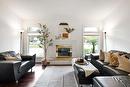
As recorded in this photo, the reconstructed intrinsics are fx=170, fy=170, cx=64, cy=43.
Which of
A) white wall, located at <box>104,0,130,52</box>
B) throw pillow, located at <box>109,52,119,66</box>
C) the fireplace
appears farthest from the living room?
throw pillow, located at <box>109,52,119,66</box>

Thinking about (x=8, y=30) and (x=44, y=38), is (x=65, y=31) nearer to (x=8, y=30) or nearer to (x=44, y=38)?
(x=44, y=38)

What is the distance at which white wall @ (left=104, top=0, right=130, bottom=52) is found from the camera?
5575 millimetres

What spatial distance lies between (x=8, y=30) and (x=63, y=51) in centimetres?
300

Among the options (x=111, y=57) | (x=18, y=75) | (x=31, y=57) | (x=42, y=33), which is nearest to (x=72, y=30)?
(x=42, y=33)

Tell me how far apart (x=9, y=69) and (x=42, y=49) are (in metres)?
4.27

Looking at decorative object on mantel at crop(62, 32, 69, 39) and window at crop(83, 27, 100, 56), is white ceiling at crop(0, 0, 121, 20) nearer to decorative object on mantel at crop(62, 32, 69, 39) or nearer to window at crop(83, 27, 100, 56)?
window at crop(83, 27, 100, 56)

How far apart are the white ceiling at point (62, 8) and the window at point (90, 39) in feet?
2.09

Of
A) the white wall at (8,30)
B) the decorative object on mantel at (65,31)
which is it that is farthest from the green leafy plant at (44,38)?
the white wall at (8,30)

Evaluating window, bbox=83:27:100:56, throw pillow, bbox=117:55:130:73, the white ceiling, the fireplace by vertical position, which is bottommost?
throw pillow, bbox=117:55:130:73

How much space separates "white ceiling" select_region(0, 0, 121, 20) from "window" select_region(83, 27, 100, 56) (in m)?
0.64

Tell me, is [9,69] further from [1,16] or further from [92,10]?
[92,10]

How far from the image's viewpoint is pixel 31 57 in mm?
6293

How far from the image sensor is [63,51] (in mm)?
8367

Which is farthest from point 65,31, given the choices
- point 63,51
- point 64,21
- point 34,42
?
point 34,42
